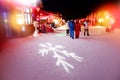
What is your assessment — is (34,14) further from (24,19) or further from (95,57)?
(95,57)

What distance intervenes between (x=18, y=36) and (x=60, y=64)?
15615 mm

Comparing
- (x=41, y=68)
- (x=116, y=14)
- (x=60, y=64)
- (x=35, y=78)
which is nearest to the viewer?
(x=35, y=78)

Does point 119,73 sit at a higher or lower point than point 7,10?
lower

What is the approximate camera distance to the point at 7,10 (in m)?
23.7

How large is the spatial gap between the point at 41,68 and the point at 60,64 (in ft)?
3.77

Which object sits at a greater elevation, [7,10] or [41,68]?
[7,10]

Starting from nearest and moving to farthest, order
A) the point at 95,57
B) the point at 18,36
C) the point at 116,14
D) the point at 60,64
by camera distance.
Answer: the point at 60,64
the point at 95,57
the point at 18,36
the point at 116,14

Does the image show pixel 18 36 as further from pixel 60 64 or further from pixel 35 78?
pixel 35 78

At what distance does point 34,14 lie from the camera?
34.7m

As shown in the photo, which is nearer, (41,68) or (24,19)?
(41,68)

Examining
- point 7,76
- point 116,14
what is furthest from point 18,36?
point 116,14

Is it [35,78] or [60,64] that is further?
[60,64]

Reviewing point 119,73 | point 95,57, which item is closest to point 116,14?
point 95,57

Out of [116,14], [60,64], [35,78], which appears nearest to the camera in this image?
[35,78]
